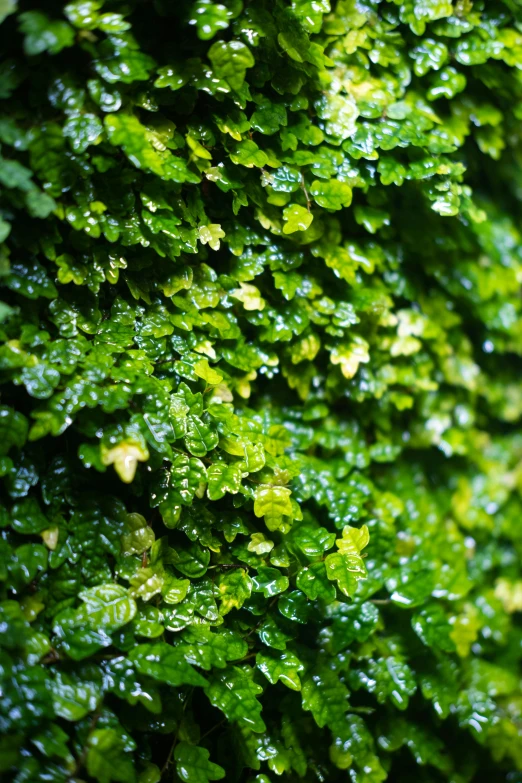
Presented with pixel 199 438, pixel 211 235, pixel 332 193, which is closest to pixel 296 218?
pixel 332 193

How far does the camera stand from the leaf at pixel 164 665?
1226mm

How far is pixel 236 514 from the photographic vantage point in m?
1.53

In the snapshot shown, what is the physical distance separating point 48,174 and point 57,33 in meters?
0.26

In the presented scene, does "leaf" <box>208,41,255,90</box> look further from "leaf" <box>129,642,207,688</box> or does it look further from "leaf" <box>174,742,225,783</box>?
"leaf" <box>174,742,225,783</box>

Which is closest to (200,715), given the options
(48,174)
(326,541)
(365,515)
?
(326,541)

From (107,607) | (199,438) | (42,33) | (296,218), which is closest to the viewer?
(42,33)

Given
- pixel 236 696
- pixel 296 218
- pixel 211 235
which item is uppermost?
pixel 296 218

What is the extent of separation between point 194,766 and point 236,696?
0.17m

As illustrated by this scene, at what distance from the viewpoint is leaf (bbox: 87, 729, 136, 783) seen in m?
1.19

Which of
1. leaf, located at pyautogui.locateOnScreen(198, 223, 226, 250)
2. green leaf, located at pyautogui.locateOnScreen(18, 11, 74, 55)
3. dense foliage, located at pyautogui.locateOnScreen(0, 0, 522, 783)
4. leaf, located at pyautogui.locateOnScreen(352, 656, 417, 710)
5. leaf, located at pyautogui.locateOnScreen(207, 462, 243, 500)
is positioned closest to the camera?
green leaf, located at pyautogui.locateOnScreen(18, 11, 74, 55)

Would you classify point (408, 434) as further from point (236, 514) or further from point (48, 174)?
point (48, 174)

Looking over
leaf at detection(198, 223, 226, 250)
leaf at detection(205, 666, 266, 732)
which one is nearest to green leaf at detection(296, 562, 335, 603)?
leaf at detection(205, 666, 266, 732)

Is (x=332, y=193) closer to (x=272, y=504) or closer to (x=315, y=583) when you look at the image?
(x=272, y=504)

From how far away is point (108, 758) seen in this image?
1202mm
